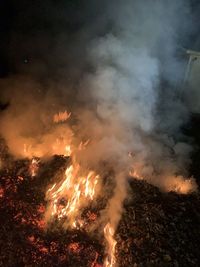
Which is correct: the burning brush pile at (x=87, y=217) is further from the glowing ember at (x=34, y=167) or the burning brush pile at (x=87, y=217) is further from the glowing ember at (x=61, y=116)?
the glowing ember at (x=61, y=116)

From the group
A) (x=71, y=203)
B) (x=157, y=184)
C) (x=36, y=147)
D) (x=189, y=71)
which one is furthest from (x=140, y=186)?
(x=189, y=71)

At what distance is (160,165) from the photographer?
8719mm

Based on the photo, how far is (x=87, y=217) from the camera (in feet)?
23.3

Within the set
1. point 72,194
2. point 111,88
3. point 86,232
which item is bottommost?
point 86,232

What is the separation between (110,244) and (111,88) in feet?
15.3

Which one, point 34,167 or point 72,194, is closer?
point 72,194

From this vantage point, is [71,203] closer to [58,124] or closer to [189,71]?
[58,124]

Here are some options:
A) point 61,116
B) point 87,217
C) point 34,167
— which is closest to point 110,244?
point 87,217

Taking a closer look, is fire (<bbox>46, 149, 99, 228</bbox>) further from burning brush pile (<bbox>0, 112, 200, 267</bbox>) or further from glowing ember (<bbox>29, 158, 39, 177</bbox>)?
glowing ember (<bbox>29, 158, 39, 177</bbox>)

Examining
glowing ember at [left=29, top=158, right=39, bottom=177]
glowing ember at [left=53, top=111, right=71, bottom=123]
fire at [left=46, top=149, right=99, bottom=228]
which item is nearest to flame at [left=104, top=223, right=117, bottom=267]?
fire at [left=46, top=149, right=99, bottom=228]

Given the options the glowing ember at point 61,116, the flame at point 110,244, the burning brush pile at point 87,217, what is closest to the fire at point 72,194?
the burning brush pile at point 87,217

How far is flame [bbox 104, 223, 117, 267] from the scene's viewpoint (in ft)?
20.7

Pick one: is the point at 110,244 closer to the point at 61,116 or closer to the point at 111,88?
the point at 111,88

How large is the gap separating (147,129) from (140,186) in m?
2.23
